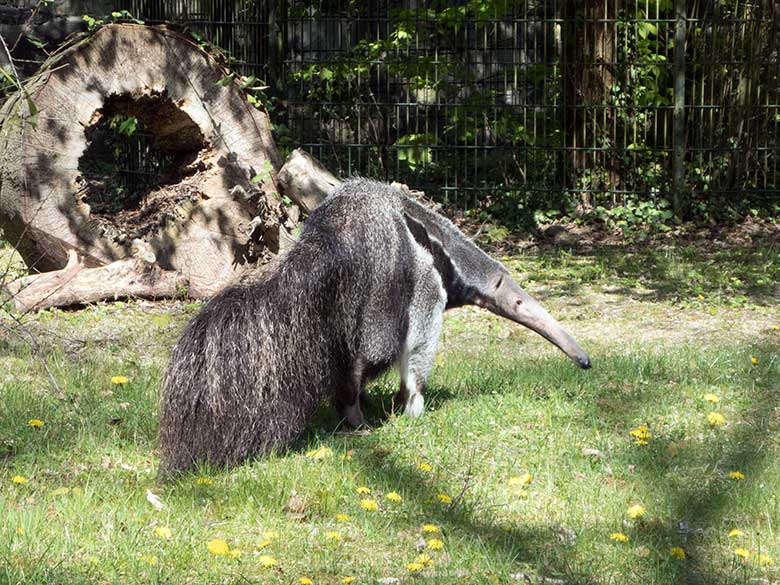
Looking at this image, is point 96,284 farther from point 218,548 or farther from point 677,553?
point 677,553

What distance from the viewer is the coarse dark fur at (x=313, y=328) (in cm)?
438

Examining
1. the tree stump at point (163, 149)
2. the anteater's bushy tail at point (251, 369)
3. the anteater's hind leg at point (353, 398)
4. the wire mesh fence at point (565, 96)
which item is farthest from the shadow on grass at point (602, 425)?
the wire mesh fence at point (565, 96)

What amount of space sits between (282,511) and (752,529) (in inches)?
73.9

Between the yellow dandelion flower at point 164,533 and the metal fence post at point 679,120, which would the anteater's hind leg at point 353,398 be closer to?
the yellow dandelion flower at point 164,533

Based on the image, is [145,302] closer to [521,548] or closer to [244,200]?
[244,200]

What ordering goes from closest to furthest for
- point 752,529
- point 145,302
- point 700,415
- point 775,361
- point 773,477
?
point 752,529 → point 773,477 → point 700,415 → point 775,361 → point 145,302

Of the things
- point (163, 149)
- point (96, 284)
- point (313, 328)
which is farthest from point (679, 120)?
point (313, 328)

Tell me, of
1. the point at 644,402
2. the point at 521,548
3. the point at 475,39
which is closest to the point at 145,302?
the point at 644,402

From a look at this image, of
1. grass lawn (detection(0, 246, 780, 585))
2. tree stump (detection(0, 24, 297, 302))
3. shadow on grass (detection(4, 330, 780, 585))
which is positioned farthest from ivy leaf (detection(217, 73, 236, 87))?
shadow on grass (detection(4, 330, 780, 585))

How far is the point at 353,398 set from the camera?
525cm

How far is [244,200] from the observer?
881 centimetres

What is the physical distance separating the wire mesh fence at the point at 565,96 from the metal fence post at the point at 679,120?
2 cm

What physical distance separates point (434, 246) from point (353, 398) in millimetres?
917

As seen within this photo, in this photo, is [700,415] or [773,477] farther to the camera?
[700,415]
